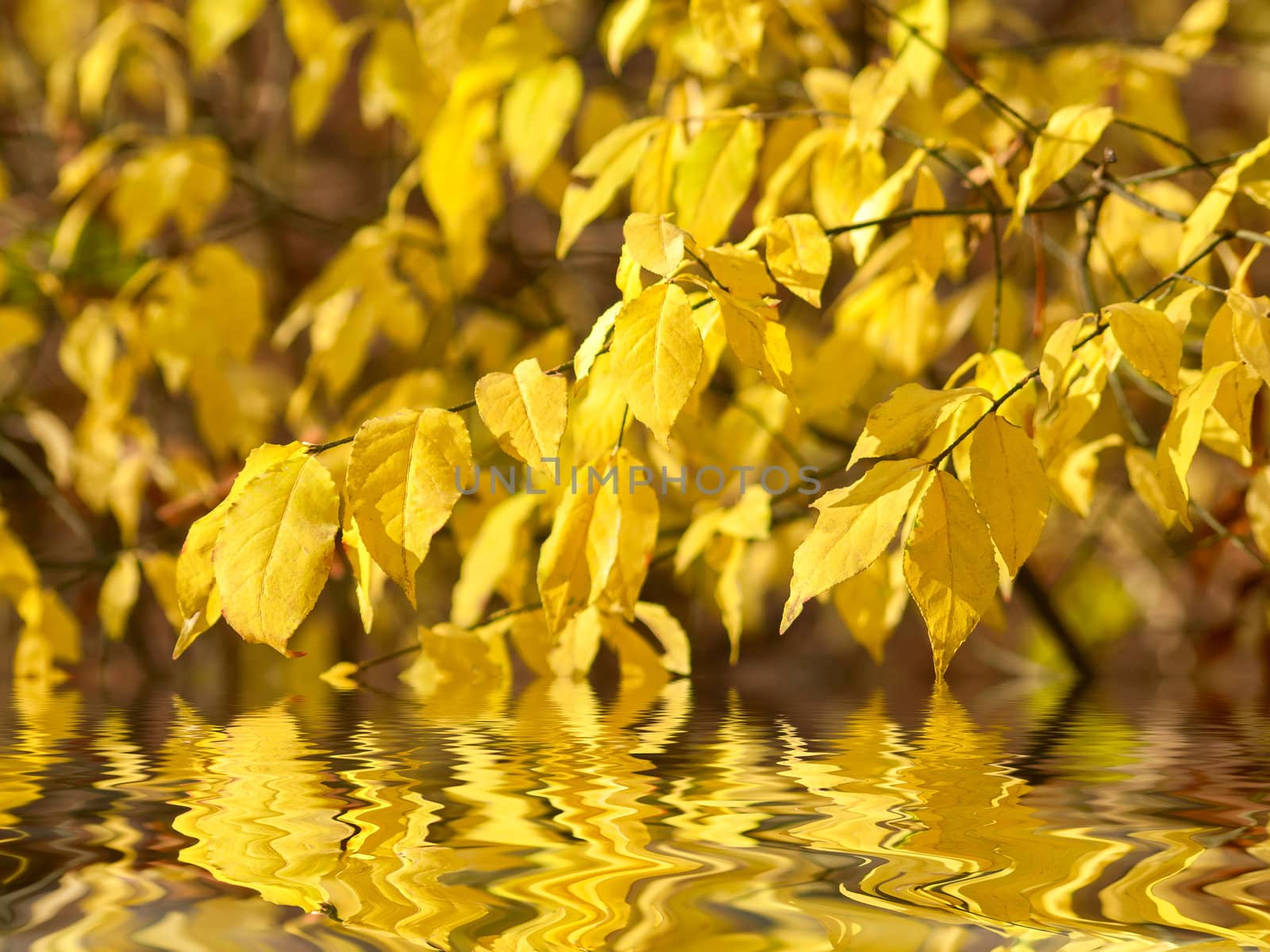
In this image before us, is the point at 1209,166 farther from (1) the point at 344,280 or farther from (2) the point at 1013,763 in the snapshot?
(1) the point at 344,280

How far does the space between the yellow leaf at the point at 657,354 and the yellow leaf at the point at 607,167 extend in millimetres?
241

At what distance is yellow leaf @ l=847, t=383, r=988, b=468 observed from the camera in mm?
435

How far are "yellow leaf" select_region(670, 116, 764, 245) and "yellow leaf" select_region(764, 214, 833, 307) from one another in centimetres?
16

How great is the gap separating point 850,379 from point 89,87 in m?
0.68

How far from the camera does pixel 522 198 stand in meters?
2.09

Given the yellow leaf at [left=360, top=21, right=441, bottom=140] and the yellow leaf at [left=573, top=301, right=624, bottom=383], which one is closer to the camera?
the yellow leaf at [left=573, top=301, right=624, bottom=383]

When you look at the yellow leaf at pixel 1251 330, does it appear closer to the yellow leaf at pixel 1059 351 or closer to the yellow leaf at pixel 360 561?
the yellow leaf at pixel 1059 351

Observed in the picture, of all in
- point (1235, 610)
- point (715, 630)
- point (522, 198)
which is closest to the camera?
point (1235, 610)

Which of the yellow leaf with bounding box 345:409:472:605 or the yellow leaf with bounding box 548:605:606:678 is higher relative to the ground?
the yellow leaf with bounding box 345:409:472:605

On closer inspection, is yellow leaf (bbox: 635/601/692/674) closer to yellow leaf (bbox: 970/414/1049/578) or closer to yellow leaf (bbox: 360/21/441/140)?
yellow leaf (bbox: 970/414/1049/578)

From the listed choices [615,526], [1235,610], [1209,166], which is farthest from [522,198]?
[615,526]

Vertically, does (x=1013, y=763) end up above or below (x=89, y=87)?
below

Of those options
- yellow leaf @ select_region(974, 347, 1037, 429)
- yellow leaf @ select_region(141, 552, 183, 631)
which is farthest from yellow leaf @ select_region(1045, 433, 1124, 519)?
yellow leaf @ select_region(141, 552, 183, 631)

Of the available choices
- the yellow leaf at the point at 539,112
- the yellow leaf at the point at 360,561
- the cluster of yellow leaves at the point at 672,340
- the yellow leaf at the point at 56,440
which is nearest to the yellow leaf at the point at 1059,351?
the cluster of yellow leaves at the point at 672,340
